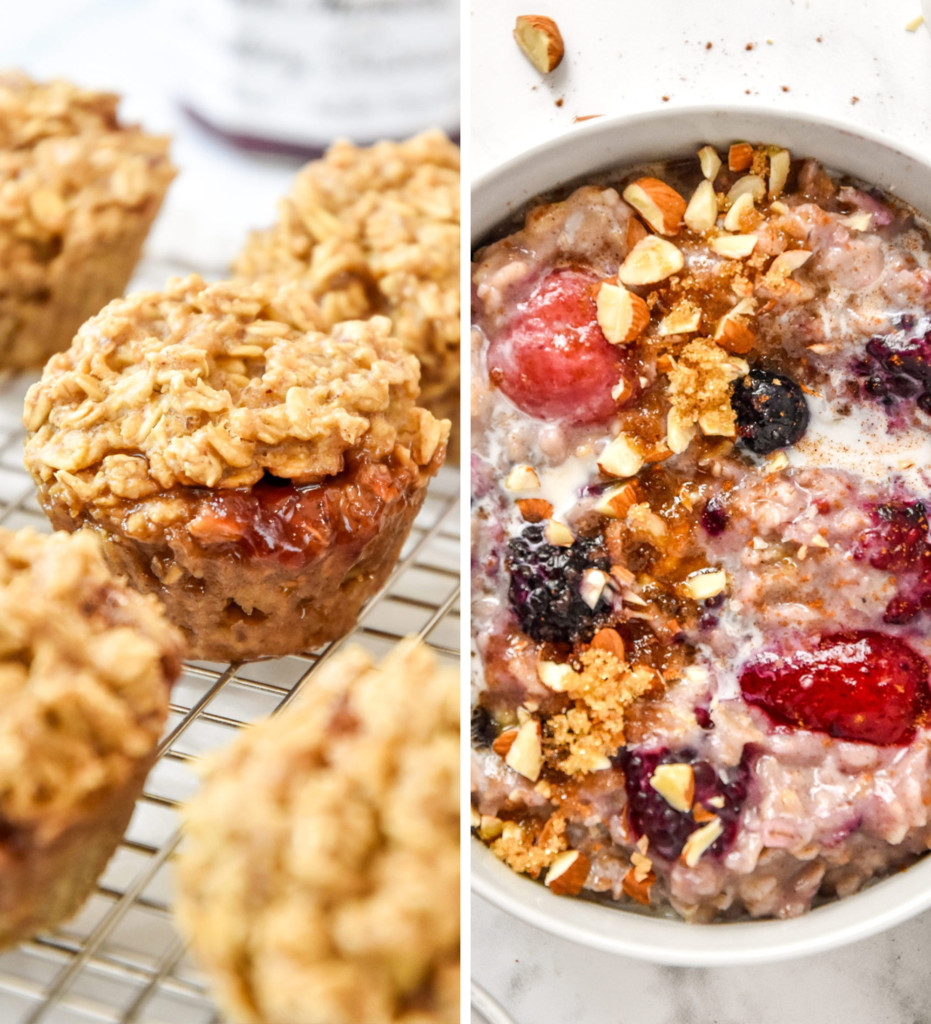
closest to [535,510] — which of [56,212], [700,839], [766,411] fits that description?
[766,411]

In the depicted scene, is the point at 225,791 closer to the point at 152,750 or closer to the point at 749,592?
the point at 152,750

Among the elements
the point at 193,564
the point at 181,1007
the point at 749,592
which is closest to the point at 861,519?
the point at 749,592

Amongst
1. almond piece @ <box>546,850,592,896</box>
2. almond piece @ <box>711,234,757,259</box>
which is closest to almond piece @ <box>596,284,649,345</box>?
almond piece @ <box>711,234,757,259</box>

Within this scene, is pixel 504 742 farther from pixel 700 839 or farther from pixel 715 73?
pixel 715 73

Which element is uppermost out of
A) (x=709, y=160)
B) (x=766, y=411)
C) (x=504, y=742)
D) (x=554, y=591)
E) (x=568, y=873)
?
(x=709, y=160)

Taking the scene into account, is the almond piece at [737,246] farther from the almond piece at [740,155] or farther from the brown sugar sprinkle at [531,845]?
the brown sugar sprinkle at [531,845]

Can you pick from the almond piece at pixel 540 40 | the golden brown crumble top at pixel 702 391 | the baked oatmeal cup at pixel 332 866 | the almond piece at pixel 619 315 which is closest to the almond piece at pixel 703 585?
the golden brown crumble top at pixel 702 391

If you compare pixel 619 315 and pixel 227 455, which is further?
pixel 619 315
